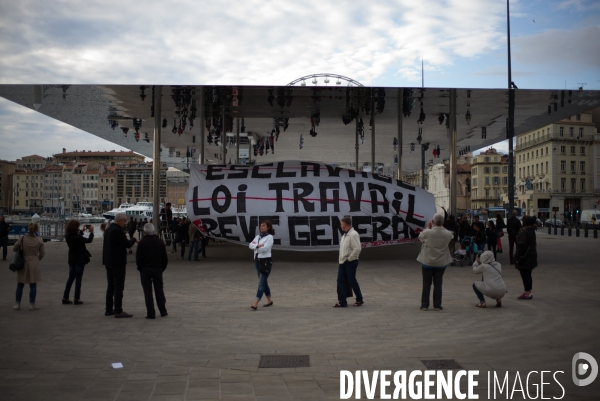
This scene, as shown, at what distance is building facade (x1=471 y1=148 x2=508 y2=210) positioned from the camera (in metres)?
120

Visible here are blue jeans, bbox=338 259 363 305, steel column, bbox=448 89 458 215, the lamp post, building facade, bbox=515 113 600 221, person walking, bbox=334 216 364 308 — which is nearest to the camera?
person walking, bbox=334 216 364 308

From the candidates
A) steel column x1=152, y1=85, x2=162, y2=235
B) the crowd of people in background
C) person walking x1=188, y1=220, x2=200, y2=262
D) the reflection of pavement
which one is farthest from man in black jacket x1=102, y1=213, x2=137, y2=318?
steel column x1=152, y1=85, x2=162, y2=235

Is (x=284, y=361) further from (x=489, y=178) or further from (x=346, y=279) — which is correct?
(x=489, y=178)

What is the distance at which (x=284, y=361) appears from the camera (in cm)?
756

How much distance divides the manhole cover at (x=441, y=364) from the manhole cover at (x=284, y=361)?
4.78 ft

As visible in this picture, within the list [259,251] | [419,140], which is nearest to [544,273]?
[259,251]

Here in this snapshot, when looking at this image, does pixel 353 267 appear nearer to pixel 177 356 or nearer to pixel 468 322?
pixel 468 322

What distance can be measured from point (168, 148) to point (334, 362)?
37620 millimetres

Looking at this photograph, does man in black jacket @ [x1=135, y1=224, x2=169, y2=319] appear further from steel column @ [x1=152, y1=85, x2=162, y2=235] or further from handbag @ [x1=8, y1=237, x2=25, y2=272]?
steel column @ [x1=152, y1=85, x2=162, y2=235]

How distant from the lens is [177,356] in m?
7.82

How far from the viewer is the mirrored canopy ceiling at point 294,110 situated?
22.0 meters

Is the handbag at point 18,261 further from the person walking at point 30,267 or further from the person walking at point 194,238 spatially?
the person walking at point 194,238

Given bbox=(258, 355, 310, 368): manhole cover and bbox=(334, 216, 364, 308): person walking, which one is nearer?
bbox=(258, 355, 310, 368): manhole cover

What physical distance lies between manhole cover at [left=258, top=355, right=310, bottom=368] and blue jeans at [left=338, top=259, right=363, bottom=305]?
4.06 meters
